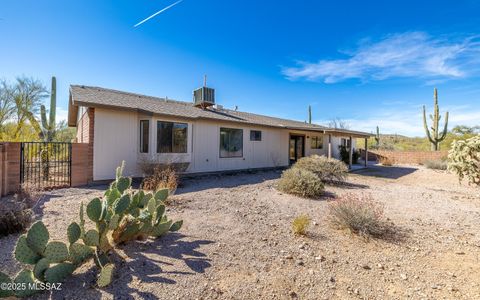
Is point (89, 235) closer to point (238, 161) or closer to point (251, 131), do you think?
point (238, 161)

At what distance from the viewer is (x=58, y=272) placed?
7.46ft

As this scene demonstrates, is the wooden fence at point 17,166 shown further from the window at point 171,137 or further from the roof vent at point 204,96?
the roof vent at point 204,96

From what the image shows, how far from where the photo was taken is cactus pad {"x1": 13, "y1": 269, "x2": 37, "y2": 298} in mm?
2057

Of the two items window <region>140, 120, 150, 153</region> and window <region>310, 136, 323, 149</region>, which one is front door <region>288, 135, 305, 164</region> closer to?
window <region>310, 136, 323, 149</region>

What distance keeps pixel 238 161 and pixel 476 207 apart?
9.65m

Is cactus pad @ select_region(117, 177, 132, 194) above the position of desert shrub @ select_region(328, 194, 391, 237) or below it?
above

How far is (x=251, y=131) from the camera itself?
13.4 meters

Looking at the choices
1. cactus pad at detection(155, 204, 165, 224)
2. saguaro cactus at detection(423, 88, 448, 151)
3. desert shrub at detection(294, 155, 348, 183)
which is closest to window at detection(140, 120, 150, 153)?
cactus pad at detection(155, 204, 165, 224)

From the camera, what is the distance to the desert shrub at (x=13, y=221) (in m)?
3.63

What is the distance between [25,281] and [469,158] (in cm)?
1081

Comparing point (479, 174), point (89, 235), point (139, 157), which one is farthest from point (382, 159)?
point (89, 235)

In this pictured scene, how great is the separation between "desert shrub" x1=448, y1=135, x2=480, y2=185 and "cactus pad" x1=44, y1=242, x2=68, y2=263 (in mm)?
10313

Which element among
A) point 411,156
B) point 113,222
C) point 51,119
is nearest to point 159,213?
point 113,222

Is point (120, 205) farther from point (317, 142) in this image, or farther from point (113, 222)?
point (317, 142)
